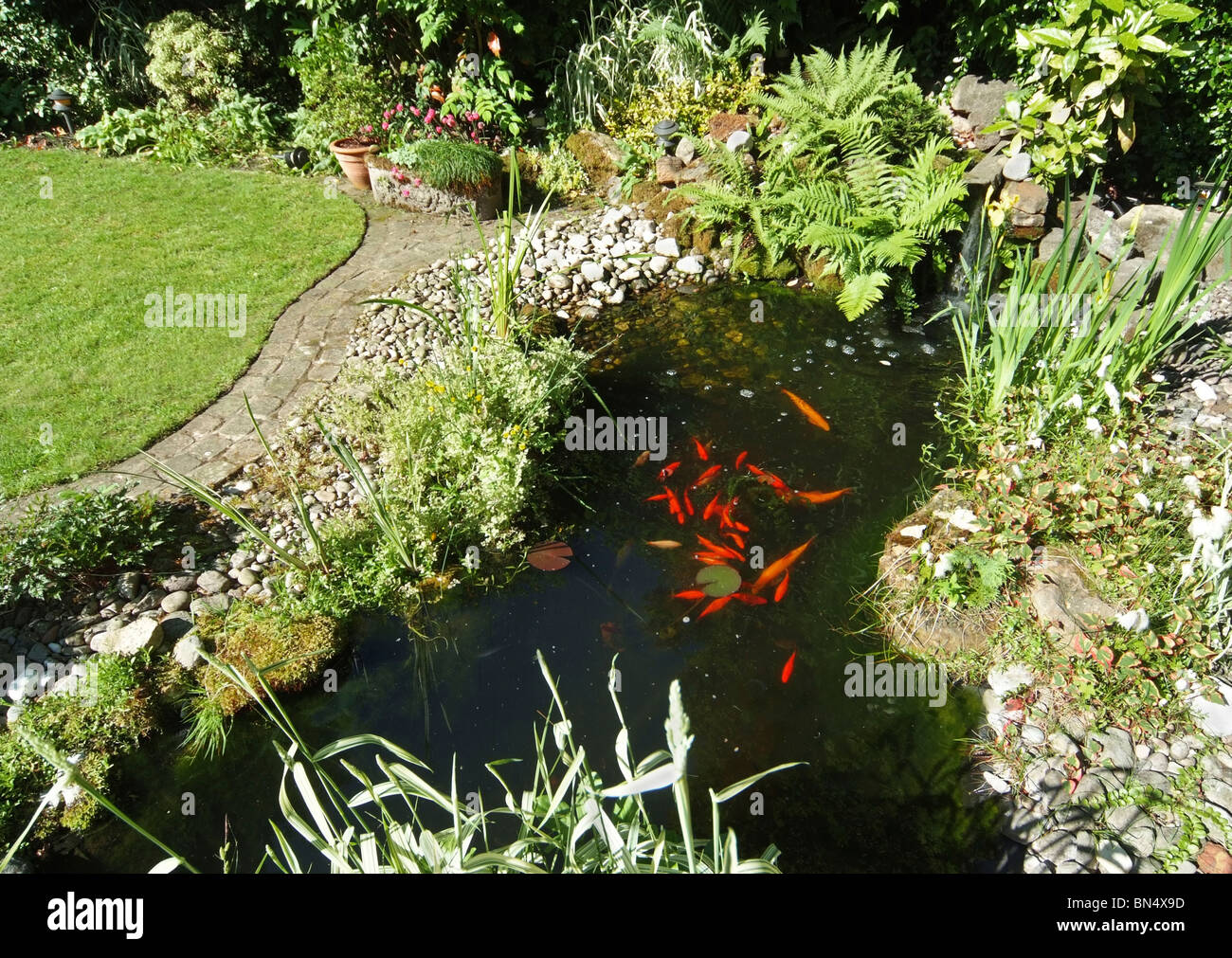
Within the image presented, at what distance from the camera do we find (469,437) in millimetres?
4434

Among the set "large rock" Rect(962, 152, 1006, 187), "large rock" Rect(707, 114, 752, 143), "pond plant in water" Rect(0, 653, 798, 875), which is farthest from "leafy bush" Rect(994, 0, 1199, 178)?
"pond plant in water" Rect(0, 653, 798, 875)

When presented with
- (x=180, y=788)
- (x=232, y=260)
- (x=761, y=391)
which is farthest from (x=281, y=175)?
(x=180, y=788)

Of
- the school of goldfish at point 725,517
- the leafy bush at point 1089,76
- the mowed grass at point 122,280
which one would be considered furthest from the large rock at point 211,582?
the leafy bush at point 1089,76

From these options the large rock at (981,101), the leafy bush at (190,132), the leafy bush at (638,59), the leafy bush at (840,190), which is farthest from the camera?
the leafy bush at (190,132)

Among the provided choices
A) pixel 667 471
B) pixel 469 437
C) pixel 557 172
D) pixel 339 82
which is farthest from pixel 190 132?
pixel 667 471

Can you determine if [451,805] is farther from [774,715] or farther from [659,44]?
[659,44]

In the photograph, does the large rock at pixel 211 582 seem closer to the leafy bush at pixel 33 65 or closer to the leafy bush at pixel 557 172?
the leafy bush at pixel 557 172

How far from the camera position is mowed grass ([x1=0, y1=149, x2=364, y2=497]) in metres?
4.84

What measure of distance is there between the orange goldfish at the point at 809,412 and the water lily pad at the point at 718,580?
4.72 ft

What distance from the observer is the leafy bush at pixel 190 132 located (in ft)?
28.3

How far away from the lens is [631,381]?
573cm

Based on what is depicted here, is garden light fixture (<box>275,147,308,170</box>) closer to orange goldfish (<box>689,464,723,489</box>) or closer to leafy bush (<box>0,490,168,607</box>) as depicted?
leafy bush (<box>0,490,168,607</box>)

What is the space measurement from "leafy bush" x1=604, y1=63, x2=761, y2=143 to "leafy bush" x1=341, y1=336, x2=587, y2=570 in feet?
12.6
